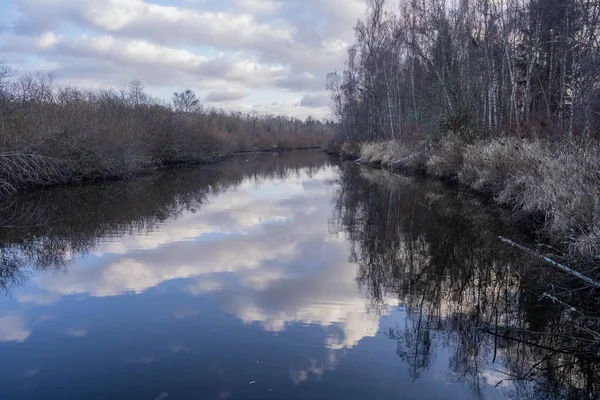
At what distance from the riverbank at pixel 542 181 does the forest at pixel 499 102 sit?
0.11 feet

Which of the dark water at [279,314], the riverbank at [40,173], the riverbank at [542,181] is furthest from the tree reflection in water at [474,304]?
the riverbank at [40,173]

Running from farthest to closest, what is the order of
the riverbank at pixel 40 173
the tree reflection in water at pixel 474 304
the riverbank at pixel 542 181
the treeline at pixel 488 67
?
the riverbank at pixel 40 173
the treeline at pixel 488 67
the riverbank at pixel 542 181
the tree reflection in water at pixel 474 304

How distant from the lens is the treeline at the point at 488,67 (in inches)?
613

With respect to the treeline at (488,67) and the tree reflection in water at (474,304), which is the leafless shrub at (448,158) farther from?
the tree reflection in water at (474,304)

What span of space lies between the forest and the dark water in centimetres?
142

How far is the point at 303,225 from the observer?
12805mm

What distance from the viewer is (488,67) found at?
69.1 ft

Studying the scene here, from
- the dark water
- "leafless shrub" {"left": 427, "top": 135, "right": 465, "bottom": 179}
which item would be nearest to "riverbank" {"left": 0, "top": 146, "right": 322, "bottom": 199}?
the dark water

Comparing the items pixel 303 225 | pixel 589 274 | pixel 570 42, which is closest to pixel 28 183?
pixel 303 225

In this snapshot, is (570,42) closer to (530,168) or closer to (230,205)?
(530,168)

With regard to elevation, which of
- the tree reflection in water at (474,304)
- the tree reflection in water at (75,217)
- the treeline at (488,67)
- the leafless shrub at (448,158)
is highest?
the treeline at (488,67)

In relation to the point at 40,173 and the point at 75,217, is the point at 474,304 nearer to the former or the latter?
the point at 75,217

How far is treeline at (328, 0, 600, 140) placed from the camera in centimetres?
1558

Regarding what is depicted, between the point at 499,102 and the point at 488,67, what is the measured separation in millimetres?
3168
